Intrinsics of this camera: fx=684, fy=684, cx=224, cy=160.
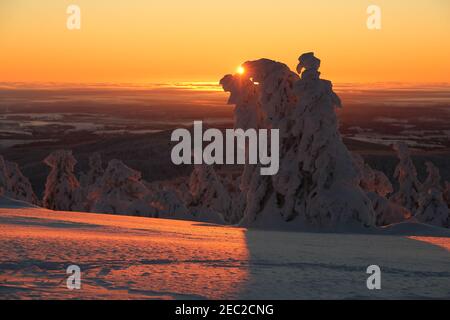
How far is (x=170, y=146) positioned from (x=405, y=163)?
103 meters

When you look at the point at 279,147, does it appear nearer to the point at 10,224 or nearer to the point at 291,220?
the point at 291,220

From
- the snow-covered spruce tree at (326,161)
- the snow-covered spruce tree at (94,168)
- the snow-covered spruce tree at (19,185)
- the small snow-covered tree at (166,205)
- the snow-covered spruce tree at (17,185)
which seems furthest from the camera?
the snow-covered spruce tree at (94,168)

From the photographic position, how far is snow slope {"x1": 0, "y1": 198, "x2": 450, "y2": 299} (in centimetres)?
1008

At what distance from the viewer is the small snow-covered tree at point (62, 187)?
4994 cm

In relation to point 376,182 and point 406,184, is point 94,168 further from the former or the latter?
point 376,182

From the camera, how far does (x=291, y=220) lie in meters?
28.3

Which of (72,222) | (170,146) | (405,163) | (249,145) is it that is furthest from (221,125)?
(72,222)

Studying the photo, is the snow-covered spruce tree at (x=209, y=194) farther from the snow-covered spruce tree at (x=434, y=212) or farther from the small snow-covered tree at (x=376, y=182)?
the snow-covered spruce tree at (x=434, y=212)

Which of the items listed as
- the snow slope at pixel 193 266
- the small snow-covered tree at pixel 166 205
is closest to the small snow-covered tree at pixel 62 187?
the small snow-covered tree at pixel 166 205

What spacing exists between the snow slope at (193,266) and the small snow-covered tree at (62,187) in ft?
105

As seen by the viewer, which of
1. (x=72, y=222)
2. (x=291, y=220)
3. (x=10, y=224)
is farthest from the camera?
(x=291, y=220)

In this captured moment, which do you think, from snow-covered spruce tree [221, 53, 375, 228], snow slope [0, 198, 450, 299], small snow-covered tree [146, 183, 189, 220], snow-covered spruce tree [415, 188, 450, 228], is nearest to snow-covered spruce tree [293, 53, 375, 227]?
snow-covered spruce tree [221, 53, 375, 228]

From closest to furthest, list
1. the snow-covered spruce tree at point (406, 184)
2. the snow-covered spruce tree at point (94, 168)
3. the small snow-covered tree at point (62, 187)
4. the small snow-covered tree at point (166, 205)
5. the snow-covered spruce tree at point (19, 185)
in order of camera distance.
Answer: the small snow-covered tree at point (166, 205), the small snow-covered tree at point (62, 187), the snow-covered spruce tree at point (406, 184), the snow-covered spruce tree at point (19, 185), the snow-covered spruce tree at point (94, 168)
